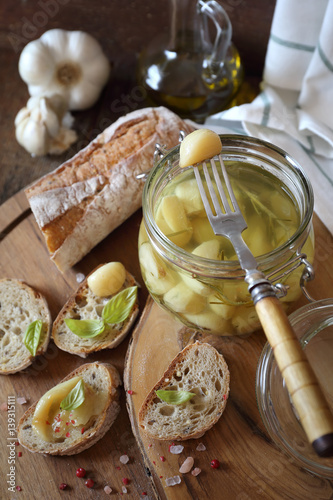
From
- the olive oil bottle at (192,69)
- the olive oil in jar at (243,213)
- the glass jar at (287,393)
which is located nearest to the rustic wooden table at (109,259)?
the glass jar at (287,393)

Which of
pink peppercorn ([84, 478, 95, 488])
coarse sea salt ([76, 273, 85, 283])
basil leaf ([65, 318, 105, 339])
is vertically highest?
basil leaf ([65, 318, 105, 339])

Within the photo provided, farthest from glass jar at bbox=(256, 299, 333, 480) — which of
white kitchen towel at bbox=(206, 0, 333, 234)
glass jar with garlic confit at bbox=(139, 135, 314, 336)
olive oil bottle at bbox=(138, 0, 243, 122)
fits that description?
olive oil bottle at bbox=(138, 0, 243, 122)

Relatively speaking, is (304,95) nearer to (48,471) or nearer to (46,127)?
(46,127)

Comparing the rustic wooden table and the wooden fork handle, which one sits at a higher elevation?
the wooden fork handle

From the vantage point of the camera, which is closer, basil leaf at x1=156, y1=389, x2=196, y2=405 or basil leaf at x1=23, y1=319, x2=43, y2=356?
basil leaf at x1=156, y1=389, x2=196, y2=405

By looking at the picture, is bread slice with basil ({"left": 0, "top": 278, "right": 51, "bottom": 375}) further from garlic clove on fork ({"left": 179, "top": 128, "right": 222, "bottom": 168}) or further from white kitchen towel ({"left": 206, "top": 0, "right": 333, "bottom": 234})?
white kitchen towel ({"left": 206, "top": 0, "right": 333, "bottom": 234})

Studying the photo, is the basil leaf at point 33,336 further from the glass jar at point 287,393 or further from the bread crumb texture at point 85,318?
the glass jar at point 287,393

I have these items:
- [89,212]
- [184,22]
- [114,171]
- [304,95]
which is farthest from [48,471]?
[184,22]

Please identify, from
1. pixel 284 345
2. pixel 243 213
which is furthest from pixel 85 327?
pixel 284 345
